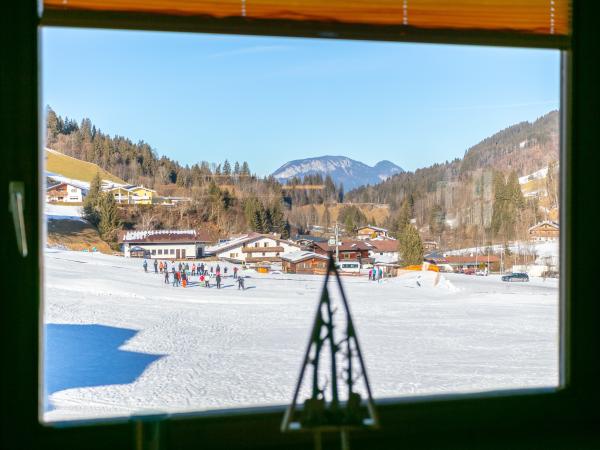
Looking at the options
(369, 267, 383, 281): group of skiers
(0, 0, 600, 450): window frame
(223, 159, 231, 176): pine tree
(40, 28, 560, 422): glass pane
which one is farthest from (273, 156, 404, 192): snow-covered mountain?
(0, 0, 600, 450): window frame

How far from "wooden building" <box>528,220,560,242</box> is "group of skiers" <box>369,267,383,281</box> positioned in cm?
41

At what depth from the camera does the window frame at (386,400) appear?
134cm

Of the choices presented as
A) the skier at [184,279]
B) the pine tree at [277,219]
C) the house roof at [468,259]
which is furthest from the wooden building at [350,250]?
the skier at [184,279]

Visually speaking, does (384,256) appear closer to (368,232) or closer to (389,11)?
(368,232)

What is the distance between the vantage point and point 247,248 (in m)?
1.68

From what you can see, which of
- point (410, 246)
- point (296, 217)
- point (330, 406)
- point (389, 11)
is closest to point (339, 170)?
point (296, 217)

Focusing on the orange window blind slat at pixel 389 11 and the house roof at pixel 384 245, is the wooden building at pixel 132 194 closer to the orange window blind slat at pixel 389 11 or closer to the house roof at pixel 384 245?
the orange window blind slat at pixel 389 11

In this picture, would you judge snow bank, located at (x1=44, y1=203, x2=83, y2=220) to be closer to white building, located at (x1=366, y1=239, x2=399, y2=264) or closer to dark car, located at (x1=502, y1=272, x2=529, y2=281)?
white building, located at (x1=366, y1=239, x2=399, y2=264)

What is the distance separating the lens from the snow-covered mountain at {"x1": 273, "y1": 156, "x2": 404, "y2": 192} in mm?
1681
